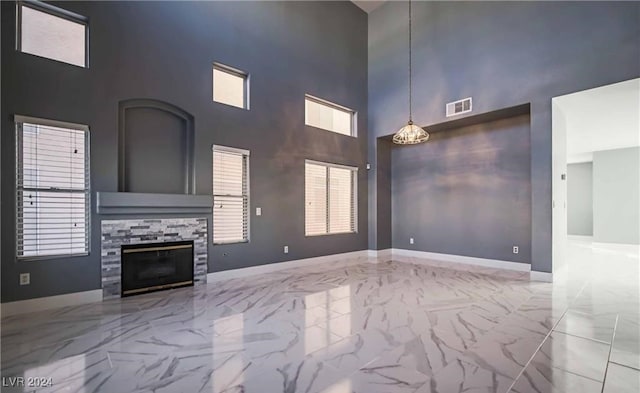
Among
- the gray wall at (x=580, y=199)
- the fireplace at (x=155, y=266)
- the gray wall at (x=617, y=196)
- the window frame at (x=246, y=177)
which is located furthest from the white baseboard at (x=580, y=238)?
the fireplace at (x=155, y=266)

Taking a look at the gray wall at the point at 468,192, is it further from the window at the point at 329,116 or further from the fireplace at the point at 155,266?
the fireplace at the point at 155,266

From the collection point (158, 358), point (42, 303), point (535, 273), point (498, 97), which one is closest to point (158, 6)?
point (42, 303)

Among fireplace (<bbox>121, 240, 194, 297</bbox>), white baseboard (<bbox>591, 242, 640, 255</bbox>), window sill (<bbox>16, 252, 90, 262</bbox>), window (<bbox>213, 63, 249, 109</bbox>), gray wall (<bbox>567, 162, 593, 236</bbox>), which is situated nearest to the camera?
window sill (<bbox>16, 252, 90, 262</bbox>)

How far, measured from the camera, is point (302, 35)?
268 inches

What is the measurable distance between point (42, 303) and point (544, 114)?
8024mm

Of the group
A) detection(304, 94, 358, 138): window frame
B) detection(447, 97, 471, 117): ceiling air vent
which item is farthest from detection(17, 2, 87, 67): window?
detection(447, 97, 471, 117): ceiling air vent

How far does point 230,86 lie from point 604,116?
A: 7563 millimetres

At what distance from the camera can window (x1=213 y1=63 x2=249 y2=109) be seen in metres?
5.59

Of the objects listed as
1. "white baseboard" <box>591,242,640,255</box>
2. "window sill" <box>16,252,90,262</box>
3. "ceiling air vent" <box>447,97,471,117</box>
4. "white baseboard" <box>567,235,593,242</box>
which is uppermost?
"ceiling air vent" <box>447,97,471,117</box>

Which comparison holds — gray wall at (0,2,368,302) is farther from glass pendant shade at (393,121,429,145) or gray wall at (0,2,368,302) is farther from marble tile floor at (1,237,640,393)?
glass pendant shade at (393,121,429,145)

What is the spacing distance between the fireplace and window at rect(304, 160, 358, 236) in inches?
104

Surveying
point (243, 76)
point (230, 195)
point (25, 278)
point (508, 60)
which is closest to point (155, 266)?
point (25, 278)

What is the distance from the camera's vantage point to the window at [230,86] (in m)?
5.59

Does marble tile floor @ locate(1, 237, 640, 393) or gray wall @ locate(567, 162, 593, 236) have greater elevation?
gray wall @ locate(567, 162, 593, 236)
